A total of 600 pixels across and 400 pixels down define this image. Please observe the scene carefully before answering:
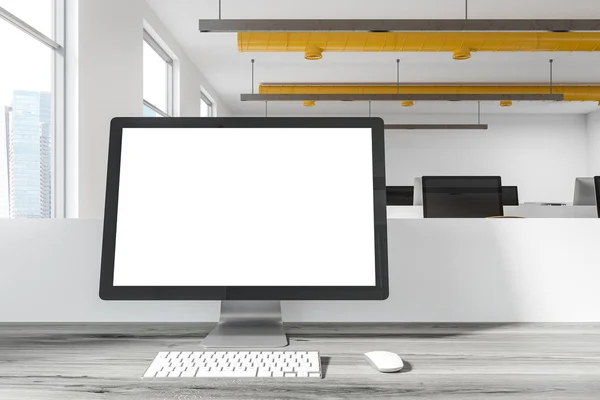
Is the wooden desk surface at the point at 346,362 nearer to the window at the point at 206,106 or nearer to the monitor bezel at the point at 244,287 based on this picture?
the monitor bezel at the point at 244,287

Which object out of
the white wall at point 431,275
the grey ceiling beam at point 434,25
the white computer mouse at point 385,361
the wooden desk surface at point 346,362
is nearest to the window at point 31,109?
the grey ceiling beam at point 434,25

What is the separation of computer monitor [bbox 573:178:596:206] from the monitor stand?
457 centimetres

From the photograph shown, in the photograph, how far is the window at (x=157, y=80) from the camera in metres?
5.87

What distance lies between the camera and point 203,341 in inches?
40.9

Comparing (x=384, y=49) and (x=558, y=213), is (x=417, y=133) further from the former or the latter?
(x=558, y=213)

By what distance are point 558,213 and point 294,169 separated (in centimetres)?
438

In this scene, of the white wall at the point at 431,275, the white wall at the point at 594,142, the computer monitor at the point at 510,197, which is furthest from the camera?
the white wall at the point at 594,142

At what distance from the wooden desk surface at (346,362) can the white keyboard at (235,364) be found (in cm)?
2

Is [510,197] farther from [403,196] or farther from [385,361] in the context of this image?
[385,361]

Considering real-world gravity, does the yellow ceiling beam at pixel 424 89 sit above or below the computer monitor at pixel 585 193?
above

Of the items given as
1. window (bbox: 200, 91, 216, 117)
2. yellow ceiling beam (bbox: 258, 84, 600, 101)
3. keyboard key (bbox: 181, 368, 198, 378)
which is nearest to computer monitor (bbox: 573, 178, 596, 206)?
yellow ceiling beam (bbox: 258, 84, 600, 101)

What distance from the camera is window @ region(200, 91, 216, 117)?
8705 millimetres

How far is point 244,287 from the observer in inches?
42.4

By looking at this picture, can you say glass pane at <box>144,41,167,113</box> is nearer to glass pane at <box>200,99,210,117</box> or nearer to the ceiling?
the ceiling
